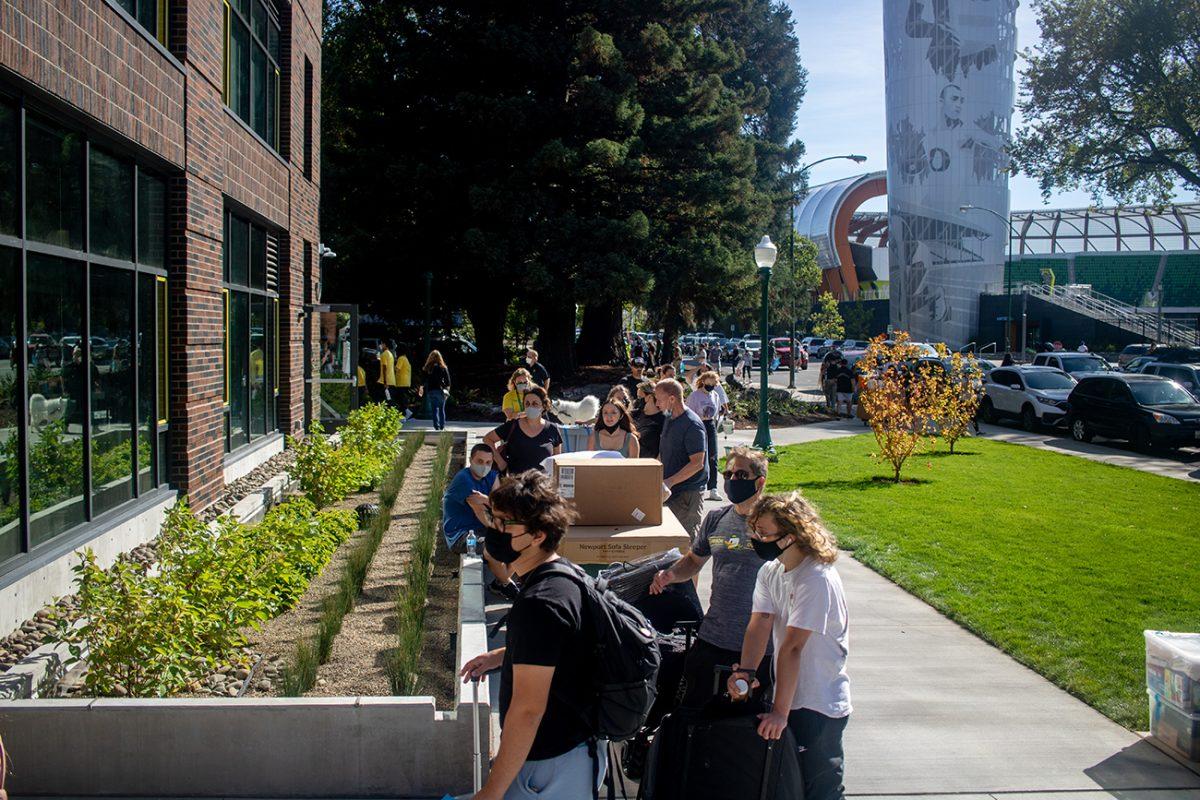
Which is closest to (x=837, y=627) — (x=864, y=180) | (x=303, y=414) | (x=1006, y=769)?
(x=1006, y=769)

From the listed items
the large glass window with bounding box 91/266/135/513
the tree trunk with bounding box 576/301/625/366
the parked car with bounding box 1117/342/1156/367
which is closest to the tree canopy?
the tree trunk with bounding box 576/301/625/366

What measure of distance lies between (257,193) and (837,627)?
486 inches

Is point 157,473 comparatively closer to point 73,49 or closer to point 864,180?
point 73,49

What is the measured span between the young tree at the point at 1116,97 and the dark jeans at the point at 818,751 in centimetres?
3736

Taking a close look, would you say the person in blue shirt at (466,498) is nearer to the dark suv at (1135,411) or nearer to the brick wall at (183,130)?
the brick wall at (183,130)

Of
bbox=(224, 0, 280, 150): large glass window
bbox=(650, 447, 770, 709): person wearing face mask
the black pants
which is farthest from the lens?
bbox=(224, 0, 280, 150): large glass window

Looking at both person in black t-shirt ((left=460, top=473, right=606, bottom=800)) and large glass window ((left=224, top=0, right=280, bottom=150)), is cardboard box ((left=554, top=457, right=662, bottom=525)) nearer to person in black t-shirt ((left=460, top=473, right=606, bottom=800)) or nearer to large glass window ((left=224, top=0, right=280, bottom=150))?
person in black t-shirt ((left=460, top=473, right=606, bottom=800))

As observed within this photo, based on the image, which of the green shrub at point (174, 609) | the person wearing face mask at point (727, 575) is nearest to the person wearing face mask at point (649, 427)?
the green shrub at point (174, 609)

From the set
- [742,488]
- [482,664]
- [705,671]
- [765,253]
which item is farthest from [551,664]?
[765,253]

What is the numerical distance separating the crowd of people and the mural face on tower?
76.2 meters

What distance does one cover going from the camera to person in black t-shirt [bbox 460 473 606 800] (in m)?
3.35

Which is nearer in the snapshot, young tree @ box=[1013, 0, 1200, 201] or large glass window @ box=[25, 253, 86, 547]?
large glass window @ box=[25, 253, 86, 547]

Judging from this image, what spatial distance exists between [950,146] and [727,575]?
3173 inches

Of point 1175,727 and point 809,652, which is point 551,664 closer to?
point 809,652
